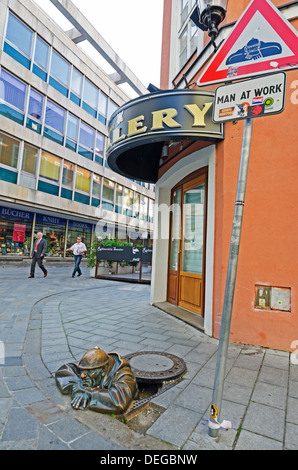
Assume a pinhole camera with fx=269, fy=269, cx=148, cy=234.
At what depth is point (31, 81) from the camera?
16.0 m

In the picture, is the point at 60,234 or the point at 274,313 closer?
the point at 274,313

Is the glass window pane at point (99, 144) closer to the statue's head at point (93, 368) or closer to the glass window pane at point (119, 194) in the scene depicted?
the glass window pane at point (119, 194)

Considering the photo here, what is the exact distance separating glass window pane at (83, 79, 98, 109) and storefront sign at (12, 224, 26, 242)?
11.1 meters

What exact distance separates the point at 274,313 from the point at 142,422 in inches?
94.7

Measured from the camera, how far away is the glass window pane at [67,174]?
1889cm

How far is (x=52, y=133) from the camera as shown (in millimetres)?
17828

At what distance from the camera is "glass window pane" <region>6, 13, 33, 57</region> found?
49.1 ft

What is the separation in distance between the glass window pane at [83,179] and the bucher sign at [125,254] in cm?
955

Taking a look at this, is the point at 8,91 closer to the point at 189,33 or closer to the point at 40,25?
the point at 40,25

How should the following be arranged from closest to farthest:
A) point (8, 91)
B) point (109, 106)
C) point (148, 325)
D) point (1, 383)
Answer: point (1, 383) < point (148, 325) < point (8, 91) < point (109, 106)


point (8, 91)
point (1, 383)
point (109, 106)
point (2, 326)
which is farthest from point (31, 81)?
point (1, 383)

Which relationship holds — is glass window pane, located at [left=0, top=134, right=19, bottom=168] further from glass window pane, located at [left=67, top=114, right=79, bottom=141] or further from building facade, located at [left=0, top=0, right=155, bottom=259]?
glass window pane, located at [left=67, top=114, right=79, bottom=141]

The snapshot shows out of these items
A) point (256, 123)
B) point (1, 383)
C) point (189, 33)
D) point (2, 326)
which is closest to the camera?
point (1, 383)

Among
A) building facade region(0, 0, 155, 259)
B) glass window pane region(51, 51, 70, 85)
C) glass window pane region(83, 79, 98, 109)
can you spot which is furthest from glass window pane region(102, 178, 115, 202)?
glass window pane region(51, 51, 70, 85)
